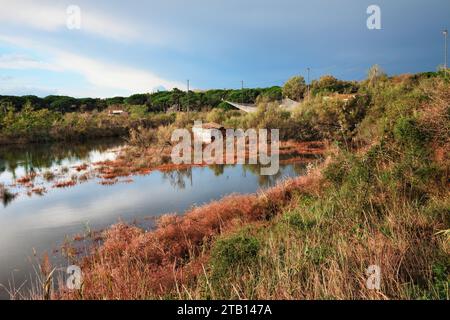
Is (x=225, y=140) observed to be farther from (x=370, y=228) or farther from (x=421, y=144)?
(x=370, y=228)

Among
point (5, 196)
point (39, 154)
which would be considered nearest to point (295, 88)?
point (39, 154)

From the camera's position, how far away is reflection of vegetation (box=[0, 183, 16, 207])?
1226 cm

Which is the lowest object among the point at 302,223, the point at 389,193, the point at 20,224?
the point at 20,224

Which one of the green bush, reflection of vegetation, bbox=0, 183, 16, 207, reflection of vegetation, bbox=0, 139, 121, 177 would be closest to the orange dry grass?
the green bush

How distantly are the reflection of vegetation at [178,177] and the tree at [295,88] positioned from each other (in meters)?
38.4

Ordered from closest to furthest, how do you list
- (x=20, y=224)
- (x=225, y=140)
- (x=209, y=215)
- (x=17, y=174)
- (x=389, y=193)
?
1. (x=389, y=193)
2. (x=209, y=215)
3. (x=20, y=224)
4. (x=17, y=174)
5. (x=225, y=140)

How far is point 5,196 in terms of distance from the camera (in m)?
12.9

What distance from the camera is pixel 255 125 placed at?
1101 inches

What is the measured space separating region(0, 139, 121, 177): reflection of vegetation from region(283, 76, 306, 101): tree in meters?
31.9

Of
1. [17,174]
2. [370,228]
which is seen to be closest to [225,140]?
[17,174]

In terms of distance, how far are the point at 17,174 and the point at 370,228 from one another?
17.2 meters

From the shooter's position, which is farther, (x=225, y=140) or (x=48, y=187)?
(x=225, y=140)

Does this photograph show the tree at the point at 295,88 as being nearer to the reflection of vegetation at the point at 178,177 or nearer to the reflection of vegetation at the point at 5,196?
the reflection of vegetation at the point at 178,177

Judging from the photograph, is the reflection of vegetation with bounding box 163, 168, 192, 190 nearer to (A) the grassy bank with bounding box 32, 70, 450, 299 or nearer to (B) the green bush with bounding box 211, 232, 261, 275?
(A) the grassy bank with bounding box 32, 70, 450, 299
